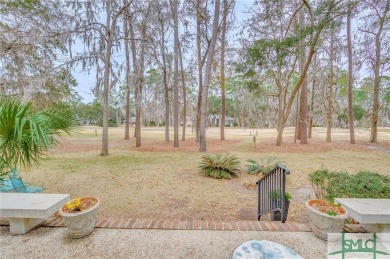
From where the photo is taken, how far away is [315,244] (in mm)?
2070

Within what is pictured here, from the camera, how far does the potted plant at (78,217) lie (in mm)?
2066

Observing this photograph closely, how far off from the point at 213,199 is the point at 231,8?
10.2 metres

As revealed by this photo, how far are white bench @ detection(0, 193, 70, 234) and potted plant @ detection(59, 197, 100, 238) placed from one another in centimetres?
13

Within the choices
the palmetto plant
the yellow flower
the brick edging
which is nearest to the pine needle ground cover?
the palmetto plant

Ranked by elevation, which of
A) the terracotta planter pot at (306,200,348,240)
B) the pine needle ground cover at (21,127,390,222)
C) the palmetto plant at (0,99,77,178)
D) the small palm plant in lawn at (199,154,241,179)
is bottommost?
the pine needle ground cover at (21,127,390,222)

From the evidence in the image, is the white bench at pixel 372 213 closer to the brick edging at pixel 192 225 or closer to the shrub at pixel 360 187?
the shrub at pixel 360 187

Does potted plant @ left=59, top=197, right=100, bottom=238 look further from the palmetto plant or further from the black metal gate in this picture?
the black metal gate

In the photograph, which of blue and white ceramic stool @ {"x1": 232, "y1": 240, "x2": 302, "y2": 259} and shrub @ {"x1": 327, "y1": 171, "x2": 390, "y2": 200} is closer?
blue and white ceramic stool @ {"x1": 232, "y1": 240, "x2": 302, "y2": 259}

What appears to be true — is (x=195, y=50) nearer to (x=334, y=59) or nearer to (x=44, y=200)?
(x=334, y=59)

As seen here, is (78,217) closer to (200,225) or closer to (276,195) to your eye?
(200,225)

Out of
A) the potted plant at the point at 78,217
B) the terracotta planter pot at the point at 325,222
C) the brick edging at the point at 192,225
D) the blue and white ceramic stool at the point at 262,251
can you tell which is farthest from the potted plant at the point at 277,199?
the potted plant at the point at 78,217

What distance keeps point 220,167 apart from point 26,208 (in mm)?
4552

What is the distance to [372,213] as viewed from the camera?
A: 2000mm

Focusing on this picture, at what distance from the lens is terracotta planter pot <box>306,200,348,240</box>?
81.4 inches
